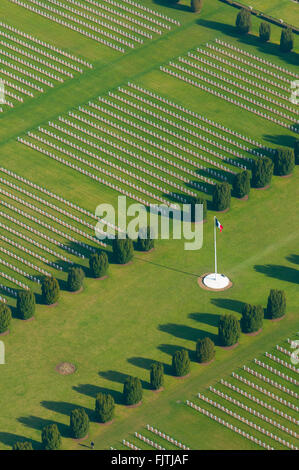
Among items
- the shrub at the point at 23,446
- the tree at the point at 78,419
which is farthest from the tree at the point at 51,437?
the shrub at the point at 23,446

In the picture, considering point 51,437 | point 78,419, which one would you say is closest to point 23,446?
point 51,437

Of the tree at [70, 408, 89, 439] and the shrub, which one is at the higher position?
the tree at [70, 408, 89, 439]

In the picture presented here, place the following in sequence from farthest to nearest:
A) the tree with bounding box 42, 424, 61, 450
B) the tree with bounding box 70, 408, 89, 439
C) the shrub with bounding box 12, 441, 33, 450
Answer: the tree with bounding box 70, 408, 89, 439, the tree with bounding box 42, 424, 61, 450, the shrub with bounding box 12, 441, 33, 450

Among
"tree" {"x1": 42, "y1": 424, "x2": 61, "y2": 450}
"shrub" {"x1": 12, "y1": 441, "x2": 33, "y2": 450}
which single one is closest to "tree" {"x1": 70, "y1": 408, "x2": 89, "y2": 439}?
"tree" {"x1": 42, "y1": 424, "x2": 61, "y2": 450}

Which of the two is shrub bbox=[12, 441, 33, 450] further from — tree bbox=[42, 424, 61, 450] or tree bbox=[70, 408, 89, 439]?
tree bbox=[70, 408, 89, 439]

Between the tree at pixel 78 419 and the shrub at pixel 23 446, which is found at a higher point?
the tree at pixel 78 419

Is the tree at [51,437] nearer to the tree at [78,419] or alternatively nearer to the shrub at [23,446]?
the tree at [78,419]

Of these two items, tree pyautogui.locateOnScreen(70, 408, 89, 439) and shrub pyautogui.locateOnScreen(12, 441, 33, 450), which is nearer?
shrub pyautogui.locateOnScreen(12, 441, 33, 450)
